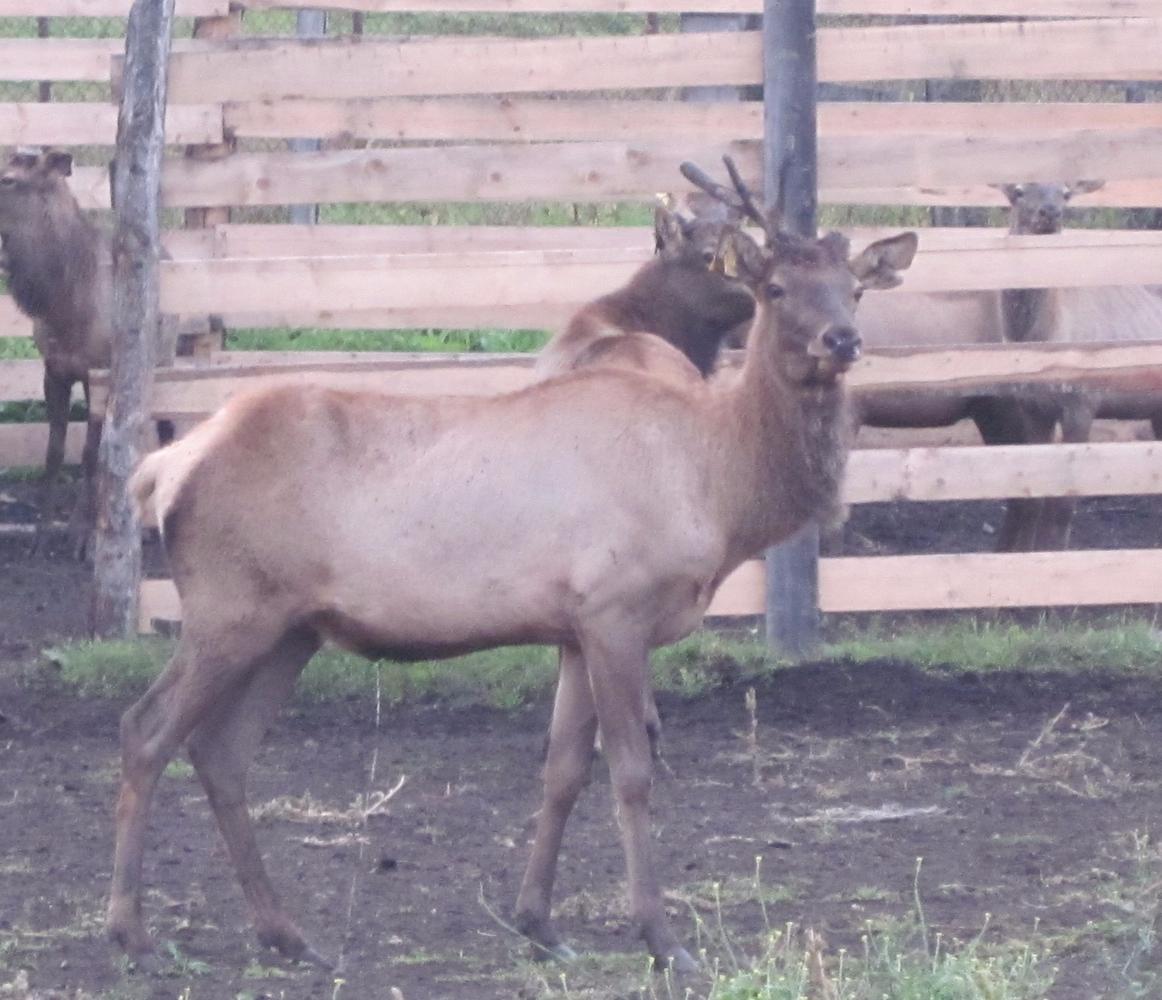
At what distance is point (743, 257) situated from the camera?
18.5 ft

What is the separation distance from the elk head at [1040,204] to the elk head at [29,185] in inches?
195

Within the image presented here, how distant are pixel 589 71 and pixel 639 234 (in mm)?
2795

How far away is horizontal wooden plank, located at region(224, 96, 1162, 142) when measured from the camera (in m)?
9.99

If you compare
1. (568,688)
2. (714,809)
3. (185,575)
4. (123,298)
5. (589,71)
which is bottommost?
(714,809)

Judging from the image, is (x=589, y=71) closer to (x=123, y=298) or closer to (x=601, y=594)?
(x=123, y=298)

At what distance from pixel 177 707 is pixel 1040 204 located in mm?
6517

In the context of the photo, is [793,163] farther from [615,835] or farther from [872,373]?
[615,835]

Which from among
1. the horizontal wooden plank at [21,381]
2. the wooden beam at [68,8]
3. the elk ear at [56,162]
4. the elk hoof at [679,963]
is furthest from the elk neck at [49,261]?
the elk hoof at [679,963]

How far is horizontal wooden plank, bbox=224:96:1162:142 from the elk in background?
46cm

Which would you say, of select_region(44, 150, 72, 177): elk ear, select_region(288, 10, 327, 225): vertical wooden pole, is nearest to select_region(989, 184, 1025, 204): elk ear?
select_region(288, 10, 327, 225): vertical wooden pole

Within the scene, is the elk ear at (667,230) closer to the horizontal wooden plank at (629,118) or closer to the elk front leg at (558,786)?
the horizontal wooden plank at (629,118)

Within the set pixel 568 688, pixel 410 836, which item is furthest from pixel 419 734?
pixel 568 688

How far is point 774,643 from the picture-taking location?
8.22 m

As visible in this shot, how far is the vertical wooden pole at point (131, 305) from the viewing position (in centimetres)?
820
